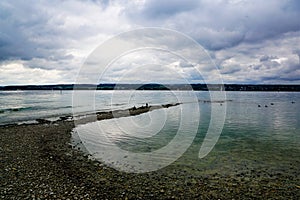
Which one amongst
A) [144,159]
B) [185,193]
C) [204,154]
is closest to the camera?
[185,193]

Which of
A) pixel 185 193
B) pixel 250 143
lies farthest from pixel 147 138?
pixel 185 193

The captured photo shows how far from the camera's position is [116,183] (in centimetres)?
1156

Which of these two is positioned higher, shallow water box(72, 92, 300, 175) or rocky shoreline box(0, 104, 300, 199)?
rocky shoreline box(0, 104, 300, 199)

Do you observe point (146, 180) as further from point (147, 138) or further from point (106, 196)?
point (147, 138)

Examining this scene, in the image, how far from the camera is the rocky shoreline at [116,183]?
10.2 m

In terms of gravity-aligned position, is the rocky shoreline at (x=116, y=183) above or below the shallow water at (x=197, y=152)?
above

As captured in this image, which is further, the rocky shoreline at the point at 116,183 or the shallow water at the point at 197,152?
the shallow water at the point at 197,152

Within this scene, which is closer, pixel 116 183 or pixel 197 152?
pixel 116 183

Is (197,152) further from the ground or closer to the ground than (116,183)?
closer to the ground

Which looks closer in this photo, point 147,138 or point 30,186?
point 30,186

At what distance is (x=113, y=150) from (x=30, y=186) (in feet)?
28.7

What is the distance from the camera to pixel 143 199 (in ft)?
32.1

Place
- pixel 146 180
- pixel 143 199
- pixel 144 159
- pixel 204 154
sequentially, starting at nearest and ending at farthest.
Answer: pixel 143 199 < pixel 146 180 < pixel 144 159 < pixel 204 154

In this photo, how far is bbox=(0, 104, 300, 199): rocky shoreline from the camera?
10156mm
